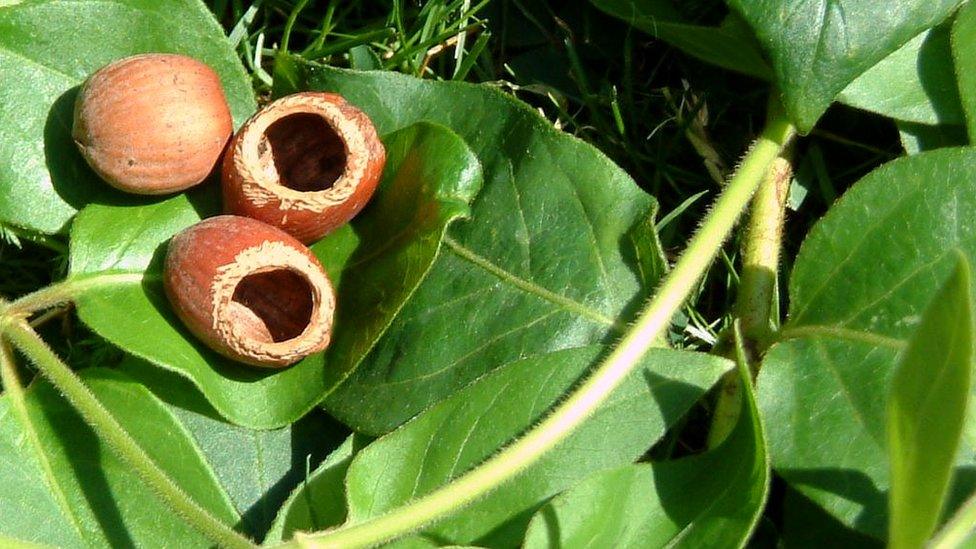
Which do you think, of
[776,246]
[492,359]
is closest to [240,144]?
[492,359]

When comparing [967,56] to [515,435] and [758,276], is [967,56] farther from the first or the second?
[515,435]

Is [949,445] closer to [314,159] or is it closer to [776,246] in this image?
[776,246]

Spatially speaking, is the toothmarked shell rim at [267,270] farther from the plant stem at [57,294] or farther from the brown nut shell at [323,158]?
the plant stem at [57,294]

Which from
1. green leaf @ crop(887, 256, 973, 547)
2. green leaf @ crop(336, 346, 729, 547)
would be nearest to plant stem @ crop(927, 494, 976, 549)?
green leaf @ crop(887, 256, 973, 547)

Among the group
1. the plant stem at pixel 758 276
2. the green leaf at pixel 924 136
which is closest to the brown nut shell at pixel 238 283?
the plant stem at pixel 758 276

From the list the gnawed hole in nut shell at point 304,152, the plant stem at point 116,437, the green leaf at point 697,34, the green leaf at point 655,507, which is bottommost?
the plant stem at point 116,437

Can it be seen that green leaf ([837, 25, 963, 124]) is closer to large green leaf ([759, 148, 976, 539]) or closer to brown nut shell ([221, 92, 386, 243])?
large green leaf ([759, 148, 976, 539])
